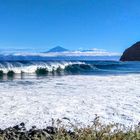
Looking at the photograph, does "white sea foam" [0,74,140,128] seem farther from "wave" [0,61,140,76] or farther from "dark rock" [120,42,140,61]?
"wave" [0,61,140,76]

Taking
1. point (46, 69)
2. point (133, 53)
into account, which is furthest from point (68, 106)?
point (46, 69)

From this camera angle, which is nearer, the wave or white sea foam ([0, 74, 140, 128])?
white sea foam ([0, 74, 140, 128])

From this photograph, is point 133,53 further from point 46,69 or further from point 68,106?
point 46,69

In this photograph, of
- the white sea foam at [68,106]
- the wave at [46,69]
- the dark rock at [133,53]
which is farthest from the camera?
the wave at [46,69]

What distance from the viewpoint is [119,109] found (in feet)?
17.9

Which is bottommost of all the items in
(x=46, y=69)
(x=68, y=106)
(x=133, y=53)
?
(x=46, y=69)

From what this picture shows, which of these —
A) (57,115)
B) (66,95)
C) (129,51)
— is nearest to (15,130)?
(57,115)

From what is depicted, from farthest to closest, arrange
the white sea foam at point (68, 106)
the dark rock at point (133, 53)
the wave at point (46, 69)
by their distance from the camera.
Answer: the wave at point (46, 69) → the dark rock at point (133, 53) → the white sea foam at point (68, 106)

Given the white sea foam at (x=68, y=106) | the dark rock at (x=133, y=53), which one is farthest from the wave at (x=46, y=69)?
the white sea foam at (x=68, y=106)

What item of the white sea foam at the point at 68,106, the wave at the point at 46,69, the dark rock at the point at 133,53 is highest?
the dark rock at the point at 133,53

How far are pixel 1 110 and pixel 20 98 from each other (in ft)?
3.51

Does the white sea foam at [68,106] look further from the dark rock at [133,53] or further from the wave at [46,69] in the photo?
the wave at [46,69]

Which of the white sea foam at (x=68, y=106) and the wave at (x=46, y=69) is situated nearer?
the white sea foam at (x=68, y=106)

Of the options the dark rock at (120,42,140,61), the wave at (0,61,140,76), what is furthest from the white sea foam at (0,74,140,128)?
the wave at (0,61,140,76)
